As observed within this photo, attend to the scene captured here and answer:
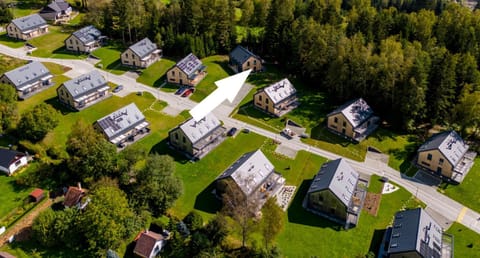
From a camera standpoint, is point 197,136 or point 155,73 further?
point 155,73

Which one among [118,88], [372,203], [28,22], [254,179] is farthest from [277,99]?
[28,22]

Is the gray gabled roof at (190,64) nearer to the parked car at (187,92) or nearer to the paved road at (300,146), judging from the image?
the parked car at (187,92)

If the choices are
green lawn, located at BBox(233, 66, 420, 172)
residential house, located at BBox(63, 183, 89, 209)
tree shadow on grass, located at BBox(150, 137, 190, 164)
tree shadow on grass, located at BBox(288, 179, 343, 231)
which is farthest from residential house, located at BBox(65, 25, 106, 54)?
tree shadow on grass, located at BBox(288, 179, 343, 231)

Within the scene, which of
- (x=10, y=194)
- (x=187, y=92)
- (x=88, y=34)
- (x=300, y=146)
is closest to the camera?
(x=10, y=194)

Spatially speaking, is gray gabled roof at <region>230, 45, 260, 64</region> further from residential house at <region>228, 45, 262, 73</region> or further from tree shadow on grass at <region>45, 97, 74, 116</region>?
tree shadow on grass at <region>45, 97, 74, 116</region>

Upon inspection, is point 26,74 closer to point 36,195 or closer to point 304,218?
point 36,195
